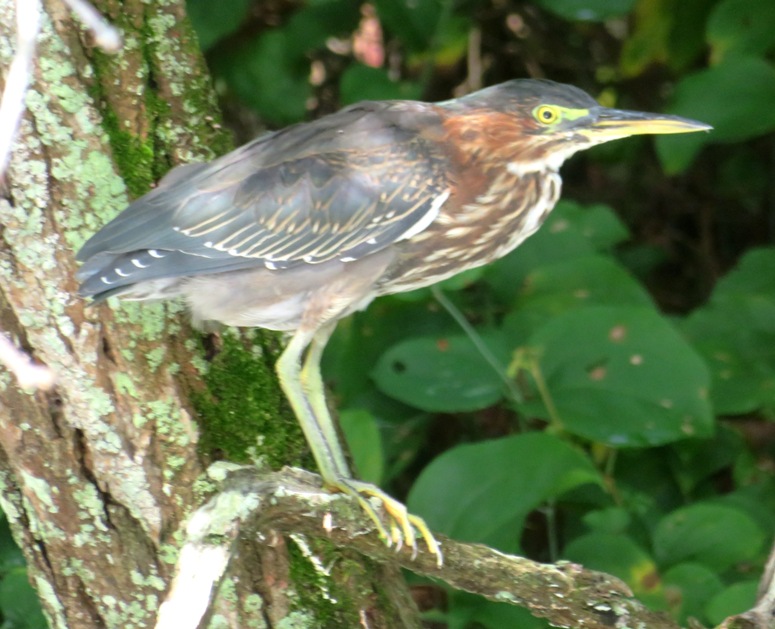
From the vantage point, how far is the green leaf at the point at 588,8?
2781 millimetres

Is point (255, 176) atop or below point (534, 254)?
atop

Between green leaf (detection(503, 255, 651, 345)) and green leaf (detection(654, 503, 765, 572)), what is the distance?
555mm

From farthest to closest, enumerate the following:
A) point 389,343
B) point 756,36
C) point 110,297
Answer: point 756,36, point 389,343, point 110,297

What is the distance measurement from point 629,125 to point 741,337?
125cm

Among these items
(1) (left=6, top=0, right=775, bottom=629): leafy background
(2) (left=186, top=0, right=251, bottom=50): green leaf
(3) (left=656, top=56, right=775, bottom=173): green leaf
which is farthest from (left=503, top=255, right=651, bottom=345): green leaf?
(2) (left=186, top=0, right=251, bottom=50): green leaf

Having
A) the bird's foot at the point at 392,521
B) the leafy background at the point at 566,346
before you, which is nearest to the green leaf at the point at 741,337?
the leafy background at the point at 566,346

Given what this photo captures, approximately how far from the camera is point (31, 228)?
1.66m

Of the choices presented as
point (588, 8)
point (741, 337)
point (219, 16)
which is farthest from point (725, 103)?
point (219, 16)

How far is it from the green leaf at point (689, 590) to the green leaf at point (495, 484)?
27cm

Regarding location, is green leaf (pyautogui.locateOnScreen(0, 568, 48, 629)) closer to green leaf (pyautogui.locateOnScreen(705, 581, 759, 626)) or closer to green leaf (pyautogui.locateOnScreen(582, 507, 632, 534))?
green leaf (pyautogui.locateOnScreen(582, 507, 632, 534))

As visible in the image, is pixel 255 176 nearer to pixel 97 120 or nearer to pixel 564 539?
pixel 97 120

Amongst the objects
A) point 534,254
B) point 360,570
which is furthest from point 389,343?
point 360,570

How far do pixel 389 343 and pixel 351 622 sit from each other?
987 millimetres

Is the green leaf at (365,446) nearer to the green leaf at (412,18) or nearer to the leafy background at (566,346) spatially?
the leafy background at (566,346)
